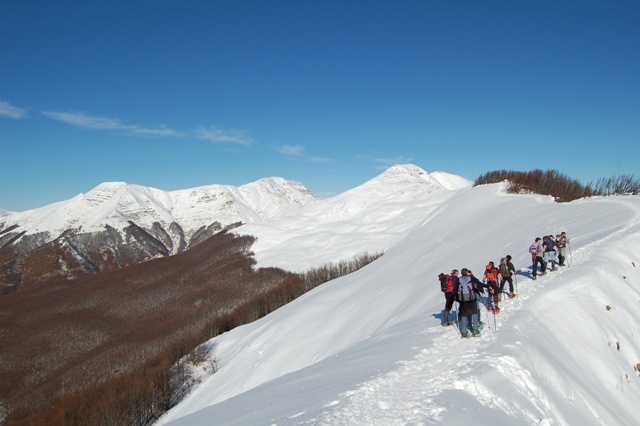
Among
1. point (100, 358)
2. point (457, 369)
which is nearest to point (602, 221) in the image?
point (457, 369)

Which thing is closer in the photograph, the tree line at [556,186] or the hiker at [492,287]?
the hiker at [492,287]

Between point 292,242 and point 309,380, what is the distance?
16074cm

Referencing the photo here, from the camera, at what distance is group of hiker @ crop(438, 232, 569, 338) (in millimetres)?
13812

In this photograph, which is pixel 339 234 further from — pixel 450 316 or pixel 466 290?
pixel 466 290

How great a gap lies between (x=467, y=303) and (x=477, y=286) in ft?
3.47

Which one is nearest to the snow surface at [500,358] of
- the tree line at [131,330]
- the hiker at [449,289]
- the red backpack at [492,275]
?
the hiker at [449,289]

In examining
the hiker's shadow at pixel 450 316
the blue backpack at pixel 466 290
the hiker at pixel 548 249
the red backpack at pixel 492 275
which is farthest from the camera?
the hiker at pixel 548 249

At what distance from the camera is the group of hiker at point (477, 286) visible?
13812 mm

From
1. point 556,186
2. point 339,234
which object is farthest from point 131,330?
point 556,186

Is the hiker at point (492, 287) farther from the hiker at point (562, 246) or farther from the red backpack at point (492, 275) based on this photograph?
the hiker at point (562, 246)

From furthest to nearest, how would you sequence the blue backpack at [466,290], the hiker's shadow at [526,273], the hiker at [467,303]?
the hiker's shadow at [526,273]
the blue backpack at [466,290]
the hiker at [467,303]

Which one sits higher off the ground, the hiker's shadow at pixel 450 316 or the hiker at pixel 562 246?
the hiker at pixel 562 246

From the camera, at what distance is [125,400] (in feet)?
186

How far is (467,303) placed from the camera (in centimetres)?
1376
